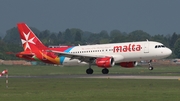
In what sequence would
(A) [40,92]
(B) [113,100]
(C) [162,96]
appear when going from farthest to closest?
1. (A) [40,92]
2. (C) [162,96]
3. (B) [113,100]

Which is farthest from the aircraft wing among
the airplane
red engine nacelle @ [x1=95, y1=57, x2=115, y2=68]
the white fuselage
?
red engine nacelle @ [x1=95, y1=57, x2=115, y2=68]

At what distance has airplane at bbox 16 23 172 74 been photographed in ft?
228

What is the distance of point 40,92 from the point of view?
4062 centimetres

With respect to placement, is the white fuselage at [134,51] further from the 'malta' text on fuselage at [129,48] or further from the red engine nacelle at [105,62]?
the red engine nacelle at [105,62]

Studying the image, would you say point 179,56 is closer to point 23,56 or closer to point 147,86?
point 23,56

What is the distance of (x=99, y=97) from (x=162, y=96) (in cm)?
369

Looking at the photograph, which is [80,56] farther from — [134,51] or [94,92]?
[94,92]

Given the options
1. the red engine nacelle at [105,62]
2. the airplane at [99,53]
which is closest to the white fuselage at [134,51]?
A: the airplane at [99,53]

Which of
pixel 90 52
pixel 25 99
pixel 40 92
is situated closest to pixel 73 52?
pixel 90 52

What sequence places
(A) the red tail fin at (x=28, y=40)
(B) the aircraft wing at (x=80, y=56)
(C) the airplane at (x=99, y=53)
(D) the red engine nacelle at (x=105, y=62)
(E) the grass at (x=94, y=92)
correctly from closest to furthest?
1. (E) the grass at (x=94, y=92)
2. (D) the red engine nacelle at (x=105, y=62)
3. (C) the airplane at (x=99, y=53)
4. (B) the aircraft wing at (x=80, y=56)
5. (A) the red tail fin at (x=28, y=40)

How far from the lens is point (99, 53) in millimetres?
71938

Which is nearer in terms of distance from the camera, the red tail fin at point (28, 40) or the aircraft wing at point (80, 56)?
the aircraft wing at point (80, 56)

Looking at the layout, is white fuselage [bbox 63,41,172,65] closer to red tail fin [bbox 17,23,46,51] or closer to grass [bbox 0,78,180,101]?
red tail fin [bbox 17,23,46,51]

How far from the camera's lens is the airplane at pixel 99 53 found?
69625mm
